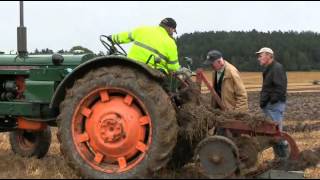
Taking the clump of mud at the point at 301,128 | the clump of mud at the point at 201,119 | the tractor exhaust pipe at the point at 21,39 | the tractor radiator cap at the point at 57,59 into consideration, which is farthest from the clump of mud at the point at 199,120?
the clump of mud at the point at 301,128

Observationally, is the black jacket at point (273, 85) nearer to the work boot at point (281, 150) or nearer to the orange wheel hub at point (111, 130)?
the work boot at point (281, 150)

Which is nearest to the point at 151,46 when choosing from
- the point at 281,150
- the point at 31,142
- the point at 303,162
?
the point at 303,162

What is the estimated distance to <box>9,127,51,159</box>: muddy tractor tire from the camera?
8.34m

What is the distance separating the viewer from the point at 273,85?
25.6 ft

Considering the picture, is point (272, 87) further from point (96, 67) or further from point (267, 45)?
point (267, 45)

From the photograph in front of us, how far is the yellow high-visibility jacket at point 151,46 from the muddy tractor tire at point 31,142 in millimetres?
2733

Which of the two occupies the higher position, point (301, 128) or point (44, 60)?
point (44, 60)

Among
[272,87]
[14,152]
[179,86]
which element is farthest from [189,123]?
[14,152]

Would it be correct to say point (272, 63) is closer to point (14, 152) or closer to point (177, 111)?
point (177, 111)

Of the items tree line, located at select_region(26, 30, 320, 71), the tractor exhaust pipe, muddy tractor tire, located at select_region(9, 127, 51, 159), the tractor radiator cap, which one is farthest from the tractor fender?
tree line, located at select_region(26, 30, 320, 71)

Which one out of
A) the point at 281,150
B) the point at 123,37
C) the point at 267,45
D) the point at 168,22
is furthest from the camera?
the point at 267,45

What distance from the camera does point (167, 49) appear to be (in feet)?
20.3

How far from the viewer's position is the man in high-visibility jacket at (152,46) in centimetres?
611

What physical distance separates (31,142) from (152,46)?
335cm
